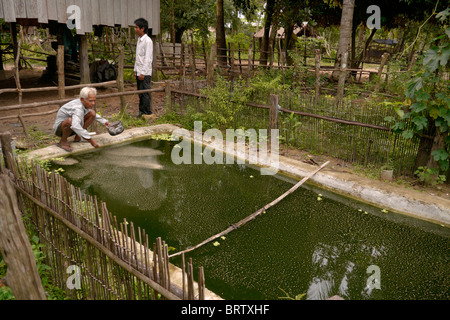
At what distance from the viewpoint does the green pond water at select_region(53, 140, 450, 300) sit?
12.1 feet

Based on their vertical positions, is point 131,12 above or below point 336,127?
above

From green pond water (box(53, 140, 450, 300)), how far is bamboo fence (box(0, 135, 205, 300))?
96 centimetres

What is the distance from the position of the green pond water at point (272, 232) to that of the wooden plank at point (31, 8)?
3441 mm

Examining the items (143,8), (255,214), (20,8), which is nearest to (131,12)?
(143,8)

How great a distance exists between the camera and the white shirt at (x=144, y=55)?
800cm

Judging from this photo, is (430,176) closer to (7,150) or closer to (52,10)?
(7,150)

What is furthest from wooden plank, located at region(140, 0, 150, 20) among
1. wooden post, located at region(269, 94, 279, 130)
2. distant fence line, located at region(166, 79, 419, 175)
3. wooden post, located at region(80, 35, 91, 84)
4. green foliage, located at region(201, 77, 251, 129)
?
wooden post, located at region(269, 94, 279, 130)

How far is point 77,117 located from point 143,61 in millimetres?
2711

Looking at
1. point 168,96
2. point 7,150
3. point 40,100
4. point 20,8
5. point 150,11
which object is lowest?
point 40,100

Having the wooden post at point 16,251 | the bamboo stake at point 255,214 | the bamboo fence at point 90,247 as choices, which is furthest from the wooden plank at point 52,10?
the wooden post at point 16,251

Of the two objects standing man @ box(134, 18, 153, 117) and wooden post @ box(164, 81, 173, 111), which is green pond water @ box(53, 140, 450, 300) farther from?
wooden post @ box(164, 81, 173, 111)

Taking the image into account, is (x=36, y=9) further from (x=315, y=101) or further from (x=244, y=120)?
(x=315, y=101)

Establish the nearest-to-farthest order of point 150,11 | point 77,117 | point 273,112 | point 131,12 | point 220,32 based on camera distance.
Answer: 1. point 77,117
2. point 273,112
3. point 131,12
4. point 150,11
5. point 220,32

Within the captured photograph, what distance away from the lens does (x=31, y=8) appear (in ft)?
24.9
